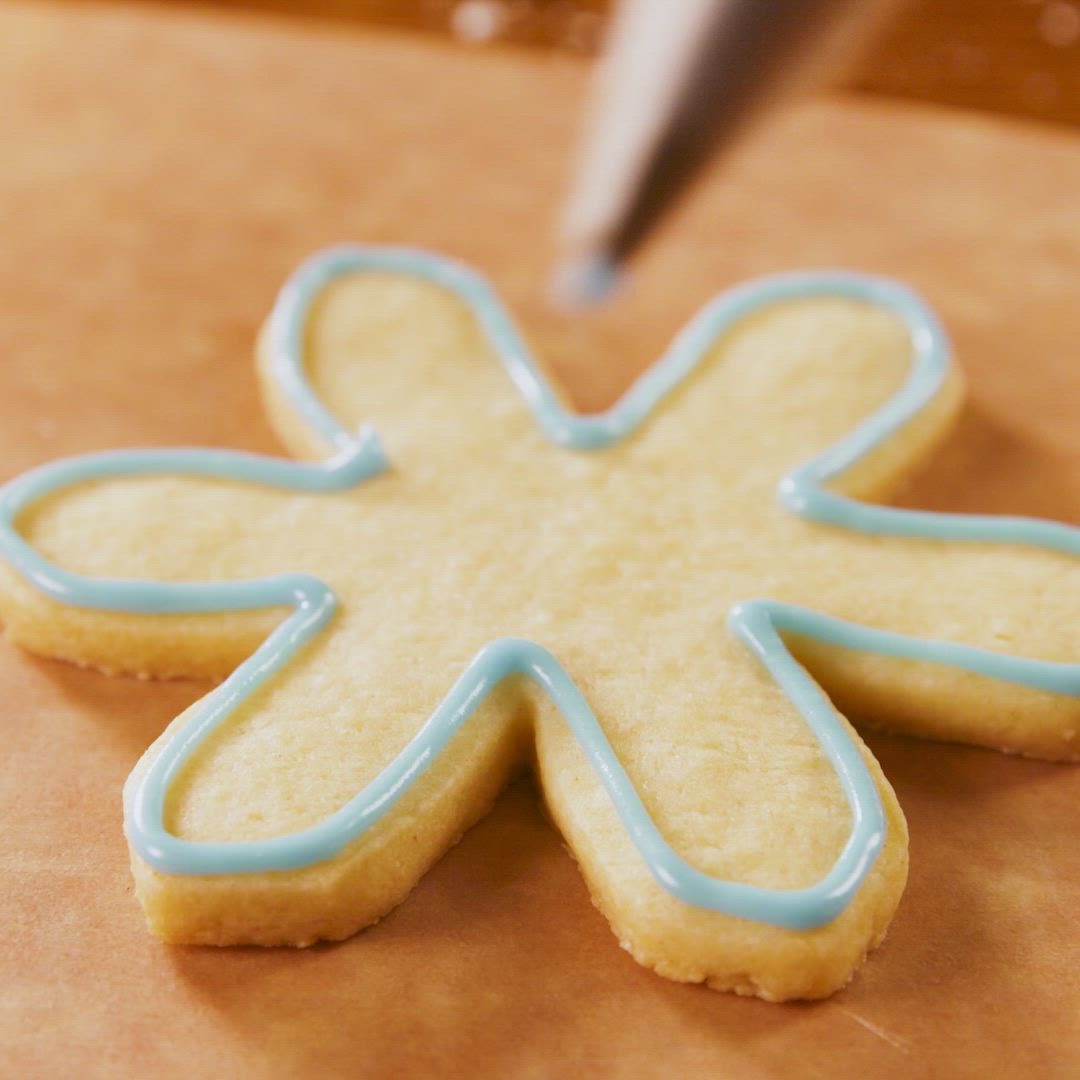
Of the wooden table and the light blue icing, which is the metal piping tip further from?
the light blue icing

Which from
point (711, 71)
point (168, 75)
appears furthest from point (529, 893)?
point (168, 75)

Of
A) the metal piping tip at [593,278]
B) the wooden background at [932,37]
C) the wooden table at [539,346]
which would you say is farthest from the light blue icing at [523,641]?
the wooden background at [932,37]

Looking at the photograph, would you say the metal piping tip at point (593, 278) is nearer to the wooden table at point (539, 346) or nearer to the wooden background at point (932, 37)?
the wooden table at point (539, 346)

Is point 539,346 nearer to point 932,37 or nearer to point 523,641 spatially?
point 523,641

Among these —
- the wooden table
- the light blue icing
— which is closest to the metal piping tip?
the wooden table

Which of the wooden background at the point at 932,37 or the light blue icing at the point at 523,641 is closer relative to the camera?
the light blue icing at the point at 523,641

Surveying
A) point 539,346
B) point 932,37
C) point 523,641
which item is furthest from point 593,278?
point 932,37
